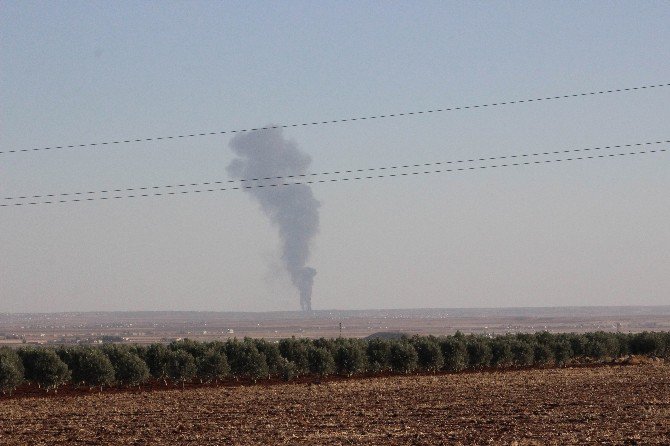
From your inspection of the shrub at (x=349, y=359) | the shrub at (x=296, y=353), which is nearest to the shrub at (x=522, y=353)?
the shrub at (x=349, y=359)

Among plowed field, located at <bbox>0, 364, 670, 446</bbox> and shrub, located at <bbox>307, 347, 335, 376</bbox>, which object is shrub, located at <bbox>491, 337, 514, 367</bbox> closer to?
shrub, located at <bbox>307, 347, 335, 376</bbox>

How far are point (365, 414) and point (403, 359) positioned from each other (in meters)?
22.9

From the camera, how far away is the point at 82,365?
47031 millimetres

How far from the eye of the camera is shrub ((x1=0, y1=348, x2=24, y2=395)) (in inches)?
1748

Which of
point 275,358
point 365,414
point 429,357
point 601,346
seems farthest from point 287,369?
point 601,346

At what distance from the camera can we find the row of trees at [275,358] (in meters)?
46.8

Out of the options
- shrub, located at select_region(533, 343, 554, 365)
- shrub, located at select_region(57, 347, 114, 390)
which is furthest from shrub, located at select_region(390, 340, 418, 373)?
shrub, located at select_region(57, 347, 114, 390)

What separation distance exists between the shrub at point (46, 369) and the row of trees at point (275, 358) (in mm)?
41

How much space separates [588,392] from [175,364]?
59.7ft

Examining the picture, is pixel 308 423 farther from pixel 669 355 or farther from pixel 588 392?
pixel 669 355

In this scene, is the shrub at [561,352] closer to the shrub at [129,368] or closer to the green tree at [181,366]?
the green tree at [181,366]

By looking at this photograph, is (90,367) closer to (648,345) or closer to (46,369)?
(46,369)

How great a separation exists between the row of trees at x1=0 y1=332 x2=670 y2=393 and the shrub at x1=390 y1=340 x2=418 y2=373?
0.05 metres

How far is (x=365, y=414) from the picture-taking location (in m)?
33.4
